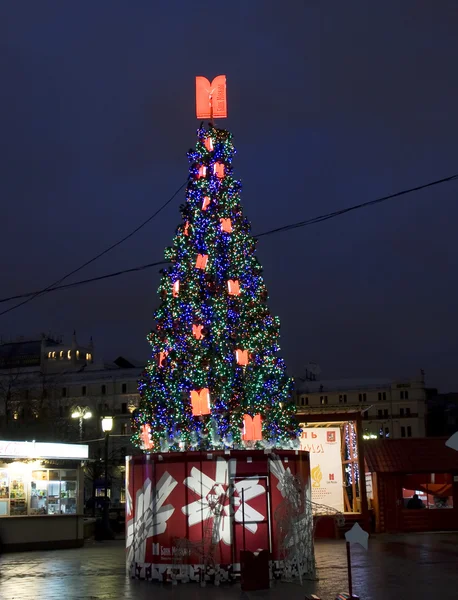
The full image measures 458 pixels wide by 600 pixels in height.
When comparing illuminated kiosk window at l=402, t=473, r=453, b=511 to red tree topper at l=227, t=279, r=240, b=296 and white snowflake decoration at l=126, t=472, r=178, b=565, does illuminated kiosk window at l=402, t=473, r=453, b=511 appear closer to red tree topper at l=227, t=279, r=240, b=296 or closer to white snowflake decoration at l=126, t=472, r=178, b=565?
red tree topper at l=227, t=279, r=240, b=296

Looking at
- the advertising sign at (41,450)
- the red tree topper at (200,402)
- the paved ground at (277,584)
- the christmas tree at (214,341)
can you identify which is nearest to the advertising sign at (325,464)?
the paved ground at (277,584)

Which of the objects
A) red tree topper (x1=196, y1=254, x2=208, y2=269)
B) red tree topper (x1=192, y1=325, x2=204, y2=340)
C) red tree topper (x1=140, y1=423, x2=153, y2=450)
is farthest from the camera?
red tree topper (x1=140, y1=423, x2=153, y2=450)

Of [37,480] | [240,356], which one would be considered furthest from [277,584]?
[37,480]

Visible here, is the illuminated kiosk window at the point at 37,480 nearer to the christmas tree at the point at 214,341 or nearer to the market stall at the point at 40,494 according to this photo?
the market stall at the point at 40,494

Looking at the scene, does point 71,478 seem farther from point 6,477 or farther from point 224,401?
point 224,401

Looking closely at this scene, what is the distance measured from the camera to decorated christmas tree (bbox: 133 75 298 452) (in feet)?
62.0

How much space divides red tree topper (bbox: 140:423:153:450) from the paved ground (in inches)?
121

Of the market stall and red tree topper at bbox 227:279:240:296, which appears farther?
the market stall

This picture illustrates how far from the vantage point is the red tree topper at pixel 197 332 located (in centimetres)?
1923

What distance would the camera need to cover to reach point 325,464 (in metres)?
31.7

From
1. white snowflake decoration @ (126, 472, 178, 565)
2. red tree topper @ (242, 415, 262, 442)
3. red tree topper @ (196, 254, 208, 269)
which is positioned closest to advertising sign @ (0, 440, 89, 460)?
white snowflake decoration @ (126, 472, 178, 565)

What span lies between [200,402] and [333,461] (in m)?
14.5

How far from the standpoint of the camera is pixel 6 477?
90.2ft

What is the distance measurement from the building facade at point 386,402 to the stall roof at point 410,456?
43845mm
